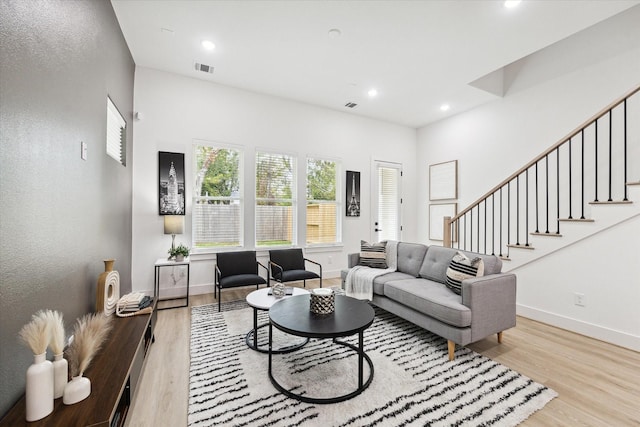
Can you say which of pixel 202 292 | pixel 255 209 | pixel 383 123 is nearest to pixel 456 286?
pixel 255 209

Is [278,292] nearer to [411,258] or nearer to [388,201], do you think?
[411,258]

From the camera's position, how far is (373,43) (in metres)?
3.36

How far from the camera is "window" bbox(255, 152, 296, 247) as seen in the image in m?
4.83

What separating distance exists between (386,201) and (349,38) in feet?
12.0

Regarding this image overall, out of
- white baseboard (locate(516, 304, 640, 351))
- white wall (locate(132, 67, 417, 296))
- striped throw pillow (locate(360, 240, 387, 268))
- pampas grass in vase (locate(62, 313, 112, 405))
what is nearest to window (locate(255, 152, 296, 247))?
white wall (locate(132, 67, 417, 296))

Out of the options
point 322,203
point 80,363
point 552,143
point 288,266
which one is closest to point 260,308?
point 80,363

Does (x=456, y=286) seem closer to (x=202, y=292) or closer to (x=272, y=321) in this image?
(x=272, y=321)

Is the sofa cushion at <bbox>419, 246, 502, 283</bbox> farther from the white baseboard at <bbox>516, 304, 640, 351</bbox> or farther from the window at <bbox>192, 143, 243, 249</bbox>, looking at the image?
the window at <bbox>192, 143, 243, 249</bbox>

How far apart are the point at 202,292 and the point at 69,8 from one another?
361 centimetres

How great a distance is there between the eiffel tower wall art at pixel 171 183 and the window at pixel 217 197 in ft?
0.71

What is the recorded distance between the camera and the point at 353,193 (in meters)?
5.75

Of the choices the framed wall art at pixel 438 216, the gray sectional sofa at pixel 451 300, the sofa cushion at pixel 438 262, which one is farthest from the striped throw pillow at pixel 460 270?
the framed wall art at pixel 438 216

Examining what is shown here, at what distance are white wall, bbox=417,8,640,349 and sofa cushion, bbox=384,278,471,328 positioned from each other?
161cm

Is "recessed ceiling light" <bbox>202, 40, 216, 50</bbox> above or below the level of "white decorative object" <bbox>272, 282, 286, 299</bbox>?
above
